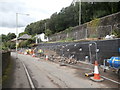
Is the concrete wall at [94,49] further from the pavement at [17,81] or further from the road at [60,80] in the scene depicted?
the pavement at [17,81]

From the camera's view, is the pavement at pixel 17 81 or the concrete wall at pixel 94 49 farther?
the concrete wall at pixel 94 49

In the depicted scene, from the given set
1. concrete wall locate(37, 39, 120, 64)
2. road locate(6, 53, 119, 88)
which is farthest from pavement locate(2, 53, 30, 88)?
concrete wall locate(37, 39, 120, 64)

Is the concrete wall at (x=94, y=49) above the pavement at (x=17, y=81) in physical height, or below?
above

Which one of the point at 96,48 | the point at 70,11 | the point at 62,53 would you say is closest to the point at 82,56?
the point at 96,48

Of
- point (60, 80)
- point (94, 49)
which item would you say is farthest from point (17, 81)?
point (94, 49)

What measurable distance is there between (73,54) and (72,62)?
2.08 meters

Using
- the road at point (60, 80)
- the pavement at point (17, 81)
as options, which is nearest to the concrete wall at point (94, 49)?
the road at point (60, 80)

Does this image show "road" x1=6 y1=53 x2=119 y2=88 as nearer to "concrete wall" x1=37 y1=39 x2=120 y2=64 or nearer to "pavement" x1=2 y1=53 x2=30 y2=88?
"pavement" x1=2 y1=53 x2=30 y2=88

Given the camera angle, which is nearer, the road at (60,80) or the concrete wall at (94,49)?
the road at (60,80)

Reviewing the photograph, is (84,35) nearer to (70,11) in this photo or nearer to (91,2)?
(91,2)

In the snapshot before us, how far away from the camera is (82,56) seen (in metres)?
11.0

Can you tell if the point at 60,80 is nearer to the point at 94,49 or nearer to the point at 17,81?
the point at 17,81

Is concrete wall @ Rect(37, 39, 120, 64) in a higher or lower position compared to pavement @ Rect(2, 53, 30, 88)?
higher

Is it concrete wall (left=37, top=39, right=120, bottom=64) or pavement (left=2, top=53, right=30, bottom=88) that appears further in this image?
concrete wall (left=37, top=39, right=120, bottom=64)
